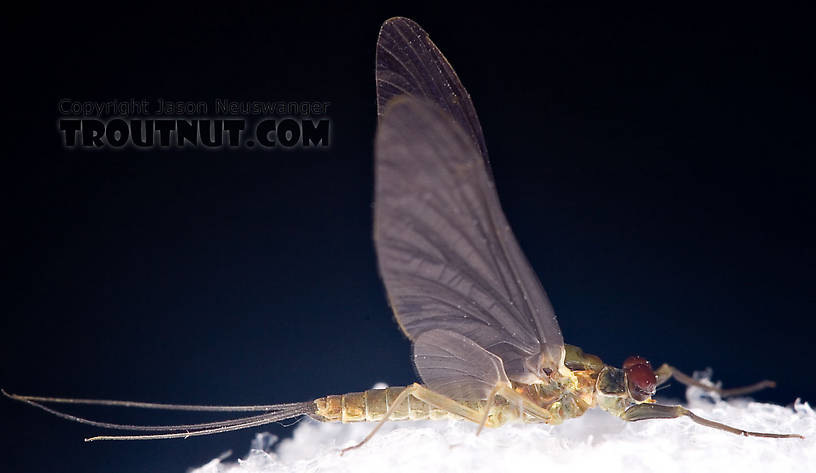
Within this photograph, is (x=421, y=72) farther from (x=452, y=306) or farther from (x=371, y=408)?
(x=371, y=408)

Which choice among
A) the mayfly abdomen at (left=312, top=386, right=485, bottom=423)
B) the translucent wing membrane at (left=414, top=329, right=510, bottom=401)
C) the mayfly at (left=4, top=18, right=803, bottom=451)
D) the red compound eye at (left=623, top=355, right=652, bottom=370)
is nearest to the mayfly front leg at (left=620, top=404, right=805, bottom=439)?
the mayfly at (left=4, top=18, right=803, bottom=451)

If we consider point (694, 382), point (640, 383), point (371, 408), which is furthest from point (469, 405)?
point (694, 382)

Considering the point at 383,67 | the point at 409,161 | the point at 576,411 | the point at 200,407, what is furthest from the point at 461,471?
the point at 383,67

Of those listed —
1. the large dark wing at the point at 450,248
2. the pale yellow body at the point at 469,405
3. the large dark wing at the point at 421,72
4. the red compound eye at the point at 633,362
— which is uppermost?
the large dark wing at the point at 421,72

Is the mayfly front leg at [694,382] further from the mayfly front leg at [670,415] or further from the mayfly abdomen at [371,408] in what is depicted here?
the mayfly abdomen at [371,408]

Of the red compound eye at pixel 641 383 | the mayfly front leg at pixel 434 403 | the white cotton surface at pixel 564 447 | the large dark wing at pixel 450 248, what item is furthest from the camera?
the red compound eye at pixel 641 383

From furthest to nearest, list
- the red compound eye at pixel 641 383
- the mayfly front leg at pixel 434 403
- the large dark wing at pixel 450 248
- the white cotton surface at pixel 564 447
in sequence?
1. the red compound eye at pixel 641 383
2. the mayfly front leg at pixel 434 403
3. the white cotton surface at pixel 564 447
4. the large dark wing at pixel 450 248

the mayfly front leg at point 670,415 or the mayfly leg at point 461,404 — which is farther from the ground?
the mayfly leg at point 461,404

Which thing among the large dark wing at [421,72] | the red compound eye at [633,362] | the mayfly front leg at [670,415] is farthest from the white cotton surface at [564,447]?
the large dark wing at [421,72]

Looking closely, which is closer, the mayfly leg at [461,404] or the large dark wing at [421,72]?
the mayfly leg at [461,404]
